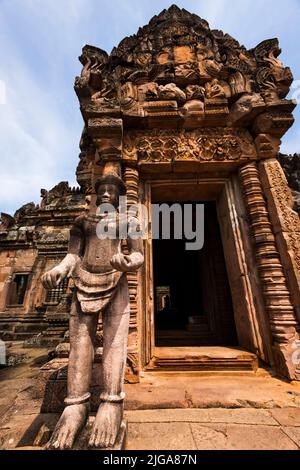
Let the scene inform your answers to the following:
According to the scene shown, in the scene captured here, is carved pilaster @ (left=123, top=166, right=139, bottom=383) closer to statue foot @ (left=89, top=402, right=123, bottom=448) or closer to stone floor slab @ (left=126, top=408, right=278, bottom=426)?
stone floor slab @ (left=126, top=408, right=278, bottom=426)

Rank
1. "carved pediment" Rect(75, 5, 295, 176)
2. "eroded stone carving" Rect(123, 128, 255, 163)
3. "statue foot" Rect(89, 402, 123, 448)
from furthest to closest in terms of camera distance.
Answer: "eroded stone carving" Rect(123, 128, 255, 163) → "carved pediment" Rect(75, 5, 295, 176) → "statue foot" Rect(89, 402, 123, 448)

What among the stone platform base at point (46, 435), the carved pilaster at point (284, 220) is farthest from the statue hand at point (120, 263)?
the carved pilaster at point (284, 220)

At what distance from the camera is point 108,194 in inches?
91.2

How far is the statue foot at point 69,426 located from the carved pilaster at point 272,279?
8.28 ft

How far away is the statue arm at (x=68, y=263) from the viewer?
6.20ft

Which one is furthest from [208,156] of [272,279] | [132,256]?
[132,256]

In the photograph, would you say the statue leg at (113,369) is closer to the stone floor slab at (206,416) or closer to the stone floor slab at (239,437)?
the stone floor slab at (206,416)

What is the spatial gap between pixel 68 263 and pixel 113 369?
1.00 metres

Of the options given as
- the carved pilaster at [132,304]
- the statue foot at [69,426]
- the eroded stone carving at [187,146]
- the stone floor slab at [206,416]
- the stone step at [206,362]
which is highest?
the eroded stone carving at [187,146]

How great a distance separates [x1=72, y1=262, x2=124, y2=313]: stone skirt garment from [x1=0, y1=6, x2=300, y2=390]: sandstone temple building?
3.23 ft

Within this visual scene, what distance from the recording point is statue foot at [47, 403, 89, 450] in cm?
143

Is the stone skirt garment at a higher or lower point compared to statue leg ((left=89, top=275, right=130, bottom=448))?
higher

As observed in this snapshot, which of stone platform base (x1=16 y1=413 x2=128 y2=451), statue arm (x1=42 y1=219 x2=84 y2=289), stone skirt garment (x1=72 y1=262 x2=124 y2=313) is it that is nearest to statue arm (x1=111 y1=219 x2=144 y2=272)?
stone skirt garment (x1=72 y1=262 x2=124 y2=313)

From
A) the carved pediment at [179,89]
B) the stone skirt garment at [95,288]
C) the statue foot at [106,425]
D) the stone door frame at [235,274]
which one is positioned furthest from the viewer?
the carved pediment at [179,89]
